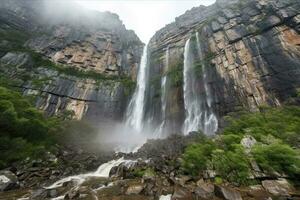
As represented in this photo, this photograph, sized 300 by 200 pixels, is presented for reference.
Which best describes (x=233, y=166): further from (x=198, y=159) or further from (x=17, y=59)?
(x=17, y=59)

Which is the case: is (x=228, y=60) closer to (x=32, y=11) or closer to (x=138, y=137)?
(x=138, y=137)

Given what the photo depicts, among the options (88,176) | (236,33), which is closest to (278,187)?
(88,176)

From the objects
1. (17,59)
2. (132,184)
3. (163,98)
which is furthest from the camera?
(17,59)

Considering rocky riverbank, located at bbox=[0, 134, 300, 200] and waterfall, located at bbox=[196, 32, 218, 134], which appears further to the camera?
waterfall, located at bbox=[196, 32, 218, 134]

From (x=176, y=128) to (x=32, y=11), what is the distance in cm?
5349

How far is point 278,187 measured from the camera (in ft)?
32.8

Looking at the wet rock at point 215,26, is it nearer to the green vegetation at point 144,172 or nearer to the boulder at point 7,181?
the green vegetation at point 144,172

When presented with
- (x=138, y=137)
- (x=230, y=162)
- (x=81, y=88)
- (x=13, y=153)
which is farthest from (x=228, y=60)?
(x=13, y=153)

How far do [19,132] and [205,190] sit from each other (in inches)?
617

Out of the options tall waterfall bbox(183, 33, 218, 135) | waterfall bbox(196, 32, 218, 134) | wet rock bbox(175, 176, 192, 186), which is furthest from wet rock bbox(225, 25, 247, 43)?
wet rock bbox(175, 176, 192, 186)

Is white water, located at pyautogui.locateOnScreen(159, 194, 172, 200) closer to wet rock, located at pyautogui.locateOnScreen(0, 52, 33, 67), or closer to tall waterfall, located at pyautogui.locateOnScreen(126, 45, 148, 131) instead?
tall waterfall, located at pyautogui.locateOnScreen(126, 45, 148, 131)

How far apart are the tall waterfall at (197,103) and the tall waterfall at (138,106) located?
28.0ft

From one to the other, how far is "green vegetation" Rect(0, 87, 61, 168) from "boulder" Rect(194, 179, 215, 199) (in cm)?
1321

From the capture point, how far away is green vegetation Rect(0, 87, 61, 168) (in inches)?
615
